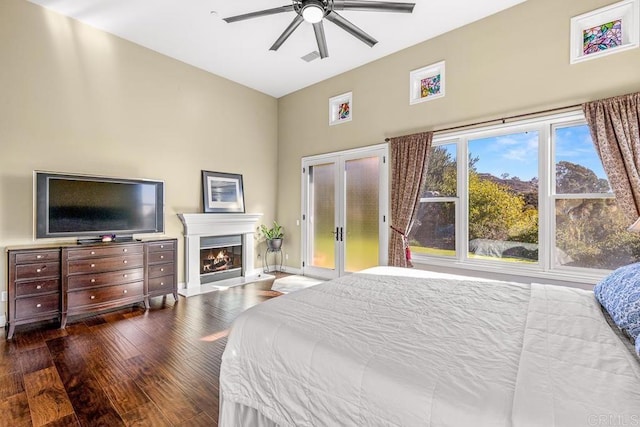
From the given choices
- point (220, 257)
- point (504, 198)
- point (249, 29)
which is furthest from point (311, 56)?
point (220, 257)

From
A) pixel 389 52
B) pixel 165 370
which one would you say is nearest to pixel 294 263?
pixel 165 370

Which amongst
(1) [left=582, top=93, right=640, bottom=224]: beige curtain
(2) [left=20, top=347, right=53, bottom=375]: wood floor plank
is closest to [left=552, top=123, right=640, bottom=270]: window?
(1) [left=582, top=93, right=640, bottom=224]: beige curtain

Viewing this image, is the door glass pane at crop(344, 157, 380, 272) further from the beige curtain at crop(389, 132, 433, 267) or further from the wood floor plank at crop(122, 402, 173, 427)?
the wood floor plank at crop(122, 402, 173, 427)

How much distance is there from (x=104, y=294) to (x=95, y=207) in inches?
42.9

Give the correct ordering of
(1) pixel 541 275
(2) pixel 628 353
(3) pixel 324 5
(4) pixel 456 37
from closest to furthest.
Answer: (2) pixel 628 353, (3) pixel 324 5, (1) pixel 541 275, (4) pixel 456 37

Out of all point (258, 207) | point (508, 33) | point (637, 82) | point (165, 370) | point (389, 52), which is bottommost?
point (165, 370)

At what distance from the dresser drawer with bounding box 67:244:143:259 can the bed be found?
301 centimetres

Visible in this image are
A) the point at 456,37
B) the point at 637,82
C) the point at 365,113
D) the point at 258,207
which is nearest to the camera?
the point at 637,82

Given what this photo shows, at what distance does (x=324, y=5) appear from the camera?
8.98 ft

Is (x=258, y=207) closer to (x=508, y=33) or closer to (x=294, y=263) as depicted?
(x=294, y=263)

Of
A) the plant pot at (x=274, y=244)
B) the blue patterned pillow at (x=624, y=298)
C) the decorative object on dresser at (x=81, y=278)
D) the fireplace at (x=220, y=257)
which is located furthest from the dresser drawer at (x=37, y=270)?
the blue patterned pillow at (x=624, y=298)

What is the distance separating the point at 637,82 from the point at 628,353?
3188mm

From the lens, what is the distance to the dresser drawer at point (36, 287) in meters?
3.12

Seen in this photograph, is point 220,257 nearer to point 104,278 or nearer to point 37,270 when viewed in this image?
point 104,278
